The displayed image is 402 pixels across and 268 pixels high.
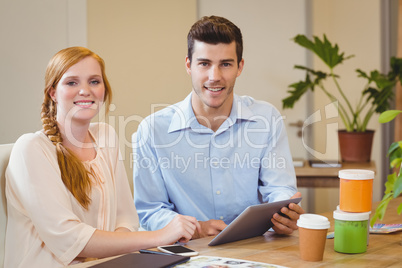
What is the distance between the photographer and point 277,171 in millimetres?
2275

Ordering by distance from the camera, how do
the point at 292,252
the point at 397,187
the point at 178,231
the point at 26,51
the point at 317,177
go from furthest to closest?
the point at 317,177 → the point at 26,51 → the point at 178,231 → the point at 292,252 → the point at 397,187

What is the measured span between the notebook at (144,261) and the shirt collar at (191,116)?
92 cm

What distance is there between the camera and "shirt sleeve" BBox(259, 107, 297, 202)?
2.24m

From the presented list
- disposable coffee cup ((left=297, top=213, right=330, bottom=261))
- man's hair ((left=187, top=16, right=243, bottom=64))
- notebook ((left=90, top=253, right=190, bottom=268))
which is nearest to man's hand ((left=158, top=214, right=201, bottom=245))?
notebook ((left=90, top=253, right=190, bottom=268))

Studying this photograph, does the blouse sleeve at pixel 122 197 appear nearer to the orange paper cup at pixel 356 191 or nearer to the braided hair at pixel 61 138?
the braided hair at pixel 61 138

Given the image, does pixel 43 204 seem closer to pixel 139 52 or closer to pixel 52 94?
pixel 52 94

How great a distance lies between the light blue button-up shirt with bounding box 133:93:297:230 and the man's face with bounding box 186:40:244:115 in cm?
11

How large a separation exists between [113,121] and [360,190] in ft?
7.43

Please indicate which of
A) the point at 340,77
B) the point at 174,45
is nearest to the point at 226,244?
the point at 174,45

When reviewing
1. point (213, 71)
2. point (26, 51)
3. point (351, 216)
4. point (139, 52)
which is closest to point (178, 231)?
point (351, 216)

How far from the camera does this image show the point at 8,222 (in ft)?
5.53

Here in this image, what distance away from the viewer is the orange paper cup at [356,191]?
1554 millimetres

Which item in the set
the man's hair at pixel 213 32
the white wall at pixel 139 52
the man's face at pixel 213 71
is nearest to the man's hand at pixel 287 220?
the man's face at pixel 213 71

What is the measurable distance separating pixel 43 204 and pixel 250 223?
2.12 ft
